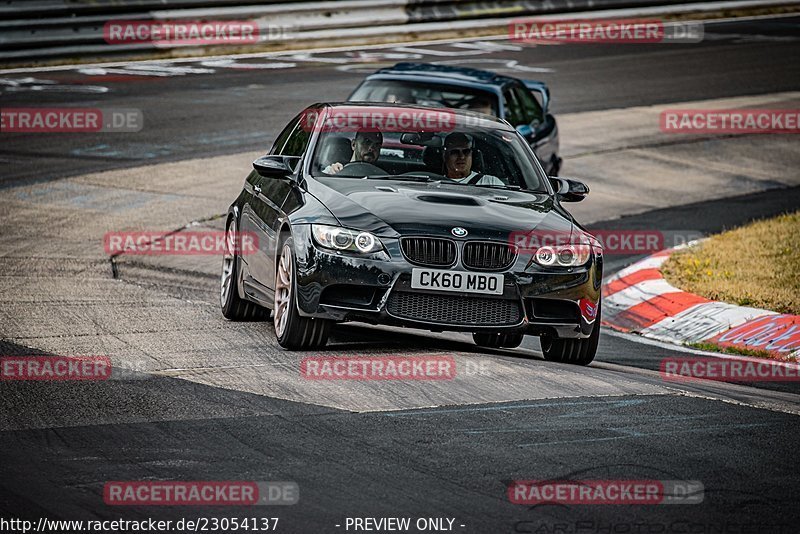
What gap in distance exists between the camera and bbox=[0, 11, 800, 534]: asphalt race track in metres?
5.69

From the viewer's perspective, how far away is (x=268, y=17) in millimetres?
26453

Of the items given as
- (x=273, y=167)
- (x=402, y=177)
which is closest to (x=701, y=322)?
(x=402, y=177)

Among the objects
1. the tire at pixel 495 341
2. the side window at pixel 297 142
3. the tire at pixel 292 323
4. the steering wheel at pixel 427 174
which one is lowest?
the tire at pixel 495 341

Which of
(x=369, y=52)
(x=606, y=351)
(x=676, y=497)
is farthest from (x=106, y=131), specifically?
(x=676, y=497)

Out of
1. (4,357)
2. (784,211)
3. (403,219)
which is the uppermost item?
(403,219)

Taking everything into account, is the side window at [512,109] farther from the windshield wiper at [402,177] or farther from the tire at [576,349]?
the tire at [576,349]

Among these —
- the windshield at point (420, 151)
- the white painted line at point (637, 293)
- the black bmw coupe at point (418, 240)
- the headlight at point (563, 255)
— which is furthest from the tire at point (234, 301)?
the white painted line at point (637, 293)

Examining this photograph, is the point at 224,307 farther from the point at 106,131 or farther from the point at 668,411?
the point at 106,131

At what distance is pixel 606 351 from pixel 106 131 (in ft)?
36.0

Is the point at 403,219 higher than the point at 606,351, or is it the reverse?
the point at 403,219

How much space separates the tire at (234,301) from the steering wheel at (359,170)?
1182 mm

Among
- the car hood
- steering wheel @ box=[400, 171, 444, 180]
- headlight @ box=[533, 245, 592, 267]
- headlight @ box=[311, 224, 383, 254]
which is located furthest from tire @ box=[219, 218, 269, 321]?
headlight @ box=[533, 245, 592, 267]

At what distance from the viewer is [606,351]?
10195 mm

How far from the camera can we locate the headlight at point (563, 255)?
338 inches
